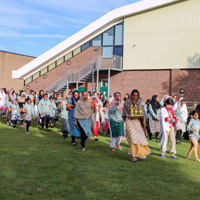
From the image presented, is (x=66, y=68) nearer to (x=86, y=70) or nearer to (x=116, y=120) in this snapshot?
(x=86, y=70)

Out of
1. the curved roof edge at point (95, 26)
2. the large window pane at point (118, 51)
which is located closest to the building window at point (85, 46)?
the curved roof edge at point (95, 26)

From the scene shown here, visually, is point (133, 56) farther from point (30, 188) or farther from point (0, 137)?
point (30, 188)

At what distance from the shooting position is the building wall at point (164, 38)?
2677 centimetres

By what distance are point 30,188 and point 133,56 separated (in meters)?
24.9

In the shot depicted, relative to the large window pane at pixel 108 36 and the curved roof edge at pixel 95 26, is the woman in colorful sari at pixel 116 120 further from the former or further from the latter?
the large window pane at pixel 108 36

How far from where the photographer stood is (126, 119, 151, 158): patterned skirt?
8.02m

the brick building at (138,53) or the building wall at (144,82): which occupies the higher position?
the brick building at (138,53)

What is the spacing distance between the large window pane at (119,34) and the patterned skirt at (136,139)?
22638mm

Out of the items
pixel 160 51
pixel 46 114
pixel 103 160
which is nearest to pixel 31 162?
pixel 103 160

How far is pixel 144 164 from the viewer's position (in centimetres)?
779

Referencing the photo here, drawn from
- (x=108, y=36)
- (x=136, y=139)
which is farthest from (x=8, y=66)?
(x=136, y=139)

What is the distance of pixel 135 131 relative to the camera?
26.8 feet

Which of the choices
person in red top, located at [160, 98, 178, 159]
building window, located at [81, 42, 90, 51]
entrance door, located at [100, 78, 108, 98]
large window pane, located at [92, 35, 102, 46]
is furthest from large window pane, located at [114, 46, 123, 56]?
person in red top, located at [160, 98, 178, 159]

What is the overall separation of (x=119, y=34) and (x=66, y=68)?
23.8 ft
